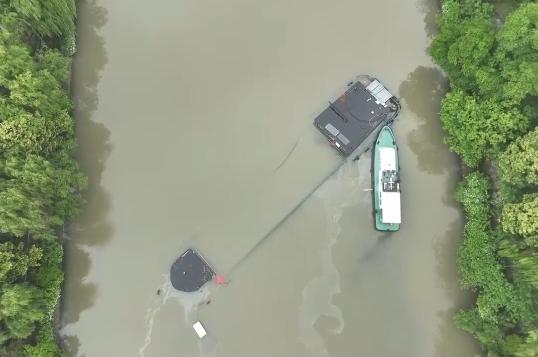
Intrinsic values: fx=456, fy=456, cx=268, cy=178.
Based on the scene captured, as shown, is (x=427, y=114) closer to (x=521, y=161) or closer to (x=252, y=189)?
(x=521, y=161)

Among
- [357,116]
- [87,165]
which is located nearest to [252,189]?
[357,116]

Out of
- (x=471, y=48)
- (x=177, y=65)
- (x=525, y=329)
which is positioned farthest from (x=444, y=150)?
(x=177, y=65)

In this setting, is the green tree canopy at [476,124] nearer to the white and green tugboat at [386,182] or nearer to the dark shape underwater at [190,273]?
the white and green tugboat at [386,182]

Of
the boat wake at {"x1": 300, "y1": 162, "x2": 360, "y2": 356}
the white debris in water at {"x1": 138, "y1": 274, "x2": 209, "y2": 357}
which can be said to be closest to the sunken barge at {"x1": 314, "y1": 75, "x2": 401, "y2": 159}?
the boat wake at {"x1": 300, "y1": 162, "x2": 360, "y2": 356}

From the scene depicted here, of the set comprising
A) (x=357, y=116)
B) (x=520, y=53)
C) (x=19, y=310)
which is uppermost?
(x=520, y=53)

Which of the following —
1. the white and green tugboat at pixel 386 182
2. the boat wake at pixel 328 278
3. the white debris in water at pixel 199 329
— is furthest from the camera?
the white and green tugboat at pixel 386 182

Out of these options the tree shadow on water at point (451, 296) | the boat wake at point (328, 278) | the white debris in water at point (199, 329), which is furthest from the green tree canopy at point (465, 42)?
the white debris in water at point (199, 329)
